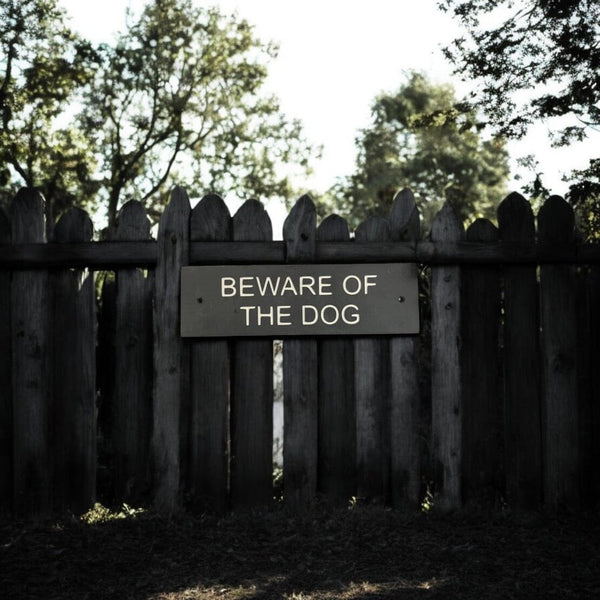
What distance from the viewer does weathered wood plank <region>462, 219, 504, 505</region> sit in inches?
203

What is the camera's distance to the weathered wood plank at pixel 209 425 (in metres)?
5.16

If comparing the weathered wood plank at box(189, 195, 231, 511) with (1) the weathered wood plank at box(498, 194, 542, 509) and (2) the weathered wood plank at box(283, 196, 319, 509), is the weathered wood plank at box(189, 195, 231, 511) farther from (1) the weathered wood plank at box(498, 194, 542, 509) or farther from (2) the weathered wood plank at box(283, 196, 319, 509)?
(1) the weathered wood plank at box(498, 194, 542, 509)

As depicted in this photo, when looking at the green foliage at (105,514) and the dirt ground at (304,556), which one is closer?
the dirt ground at (304,556)

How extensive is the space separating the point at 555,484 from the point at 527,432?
40 cm

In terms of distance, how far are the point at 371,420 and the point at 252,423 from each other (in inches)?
31.7

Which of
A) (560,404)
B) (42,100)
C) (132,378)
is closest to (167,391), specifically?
(132,378)

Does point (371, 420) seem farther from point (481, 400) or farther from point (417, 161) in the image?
point (417, 161)

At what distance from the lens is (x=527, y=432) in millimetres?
5176

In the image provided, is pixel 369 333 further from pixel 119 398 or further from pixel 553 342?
pixel 119 398

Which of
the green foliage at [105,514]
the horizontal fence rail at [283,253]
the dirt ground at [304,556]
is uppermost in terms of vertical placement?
the horizontal fence rail at [283,253]

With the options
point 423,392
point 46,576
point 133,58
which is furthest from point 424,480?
point 133,58

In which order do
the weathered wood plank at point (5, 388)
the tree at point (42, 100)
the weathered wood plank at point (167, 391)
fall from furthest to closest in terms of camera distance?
the tree at point (42, 100) → the weathered wood plank at point (5, 388) → the weathered wood plank at point (167, 391)

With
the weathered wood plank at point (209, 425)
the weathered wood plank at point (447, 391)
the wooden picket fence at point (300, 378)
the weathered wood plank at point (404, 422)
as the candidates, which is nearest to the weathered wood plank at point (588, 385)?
the wooden picket fence at point (300, 378)

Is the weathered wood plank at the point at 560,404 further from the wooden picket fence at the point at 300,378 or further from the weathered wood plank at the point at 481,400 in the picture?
the weathered wood plank at the point at 481,400
